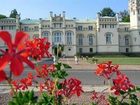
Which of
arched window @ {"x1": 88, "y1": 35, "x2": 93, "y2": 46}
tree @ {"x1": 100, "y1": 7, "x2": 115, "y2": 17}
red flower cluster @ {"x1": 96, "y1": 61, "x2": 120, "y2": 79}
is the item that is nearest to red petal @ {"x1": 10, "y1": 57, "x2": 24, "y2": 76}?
red flower cluster @ {"x1": 96, "y1": 61, "x2": 120, "y2": 79}

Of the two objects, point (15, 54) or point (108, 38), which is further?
point (108, 38)

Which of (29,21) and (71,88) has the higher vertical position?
(29,21)

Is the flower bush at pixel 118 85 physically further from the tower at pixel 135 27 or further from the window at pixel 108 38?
the tower at pixel 135 27

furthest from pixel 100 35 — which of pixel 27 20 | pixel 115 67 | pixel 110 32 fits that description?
pixel 115 67

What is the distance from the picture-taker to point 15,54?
66.8 inches

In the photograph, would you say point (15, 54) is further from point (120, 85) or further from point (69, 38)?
point (69, 38)

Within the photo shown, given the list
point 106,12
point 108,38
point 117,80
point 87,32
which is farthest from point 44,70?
point 106,12

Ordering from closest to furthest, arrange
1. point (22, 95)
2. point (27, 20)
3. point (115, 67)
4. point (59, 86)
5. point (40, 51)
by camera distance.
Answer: point (22, 95) < point (40, 51) < point (59, 86) < point (115, 67) < point (27, 20)

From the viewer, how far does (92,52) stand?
103 m

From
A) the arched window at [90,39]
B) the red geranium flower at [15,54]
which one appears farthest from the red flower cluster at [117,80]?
A: the arched window at [90,39]

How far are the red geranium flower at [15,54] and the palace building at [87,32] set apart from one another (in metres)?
98.0

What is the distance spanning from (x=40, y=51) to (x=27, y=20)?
109 metres

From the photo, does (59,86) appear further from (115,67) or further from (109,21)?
(109,21)

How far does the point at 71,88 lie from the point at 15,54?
1.73 meters
